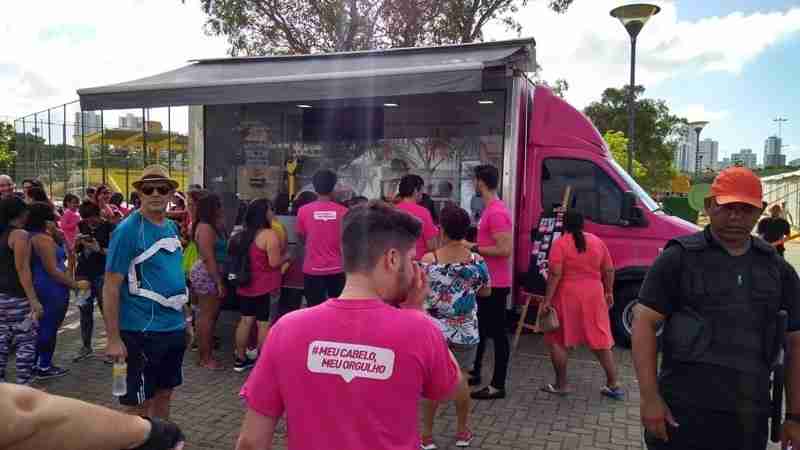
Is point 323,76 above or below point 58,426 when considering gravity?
above

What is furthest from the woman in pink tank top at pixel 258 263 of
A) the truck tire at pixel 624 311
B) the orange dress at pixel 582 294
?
the truck tire at pixel 624 311

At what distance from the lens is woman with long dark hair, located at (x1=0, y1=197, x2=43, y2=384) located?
4.63 metres

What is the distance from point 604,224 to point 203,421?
467 centimetres

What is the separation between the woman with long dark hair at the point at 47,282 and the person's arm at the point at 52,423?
4.40 meters

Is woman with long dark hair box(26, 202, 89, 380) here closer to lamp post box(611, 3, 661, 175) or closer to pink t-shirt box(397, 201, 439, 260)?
pink t-shirt box(397, 201, 439, 260)

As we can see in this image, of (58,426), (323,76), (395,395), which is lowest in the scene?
(395,395)

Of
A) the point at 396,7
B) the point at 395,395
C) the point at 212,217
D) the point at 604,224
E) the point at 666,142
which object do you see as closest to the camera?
the point at 395,395

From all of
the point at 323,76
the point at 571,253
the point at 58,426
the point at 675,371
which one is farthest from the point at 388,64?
the point at 58,426

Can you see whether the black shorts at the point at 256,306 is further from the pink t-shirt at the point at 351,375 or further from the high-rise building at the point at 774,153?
the high-rise building at the point at 774,153

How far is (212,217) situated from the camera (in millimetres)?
5504

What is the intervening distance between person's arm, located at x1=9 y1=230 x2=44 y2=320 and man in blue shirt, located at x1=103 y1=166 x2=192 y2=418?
183cm

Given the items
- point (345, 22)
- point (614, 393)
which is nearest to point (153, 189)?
point (614, 393)

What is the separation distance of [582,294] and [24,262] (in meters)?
4.49

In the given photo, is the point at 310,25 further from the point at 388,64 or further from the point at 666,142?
the point at 666,142
